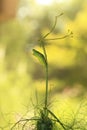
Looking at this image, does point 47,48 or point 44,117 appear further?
point 47,48

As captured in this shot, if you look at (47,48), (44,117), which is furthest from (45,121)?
(47,48)

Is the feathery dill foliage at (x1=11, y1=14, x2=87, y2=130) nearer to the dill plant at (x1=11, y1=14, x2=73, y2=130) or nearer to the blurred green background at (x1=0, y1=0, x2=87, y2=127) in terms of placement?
the dill plant at (x1=11, y1=14, x2=73, y2=130)

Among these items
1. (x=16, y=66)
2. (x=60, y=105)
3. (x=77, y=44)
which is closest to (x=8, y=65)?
(x=16, y=66)

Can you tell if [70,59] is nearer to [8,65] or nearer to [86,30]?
[86,30]

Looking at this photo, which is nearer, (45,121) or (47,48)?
(45,121)

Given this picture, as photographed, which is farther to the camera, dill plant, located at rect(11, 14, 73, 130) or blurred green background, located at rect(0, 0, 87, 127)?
blurred green background, located at rect(0, 0, 87, 127)

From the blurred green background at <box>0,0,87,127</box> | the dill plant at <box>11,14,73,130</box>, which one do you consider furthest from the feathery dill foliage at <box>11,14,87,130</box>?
the blurred green background at <box>0,0,87,127</box>

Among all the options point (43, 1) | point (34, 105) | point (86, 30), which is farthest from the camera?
point (43, 1)

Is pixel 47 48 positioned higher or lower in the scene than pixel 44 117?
higher

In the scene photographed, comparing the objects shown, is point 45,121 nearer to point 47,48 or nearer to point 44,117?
point 44,117
